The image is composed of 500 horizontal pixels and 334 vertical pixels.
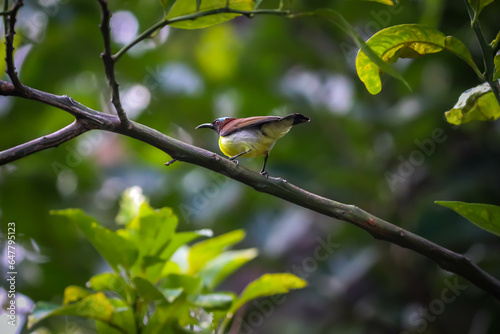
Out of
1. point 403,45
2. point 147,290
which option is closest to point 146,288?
point 147,290

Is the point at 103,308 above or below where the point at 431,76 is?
above

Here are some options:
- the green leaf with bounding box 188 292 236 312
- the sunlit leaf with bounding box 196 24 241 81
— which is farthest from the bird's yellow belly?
the sunlit leaf with bounding box 196 24 241 81

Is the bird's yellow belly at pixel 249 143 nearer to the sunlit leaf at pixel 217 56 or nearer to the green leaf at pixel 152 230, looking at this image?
the green leaf at pixel 152 230

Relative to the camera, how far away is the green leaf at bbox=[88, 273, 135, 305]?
1.43 m

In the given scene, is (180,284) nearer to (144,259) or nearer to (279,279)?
(144,259)

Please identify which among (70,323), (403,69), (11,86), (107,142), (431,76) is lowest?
(107,142)

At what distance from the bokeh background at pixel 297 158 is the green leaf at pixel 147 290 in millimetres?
1437

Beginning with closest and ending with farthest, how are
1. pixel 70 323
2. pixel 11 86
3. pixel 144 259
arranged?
pixel 11 86, pixel 144 259, pixel 70 323

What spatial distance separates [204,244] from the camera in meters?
1.72

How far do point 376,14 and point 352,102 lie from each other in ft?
1.74

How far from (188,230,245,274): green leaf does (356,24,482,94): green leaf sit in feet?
2.51

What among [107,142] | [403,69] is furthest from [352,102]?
[107,142]

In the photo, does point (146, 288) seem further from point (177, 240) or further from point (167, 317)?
point (177, 240)

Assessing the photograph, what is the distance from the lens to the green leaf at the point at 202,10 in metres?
1.05
